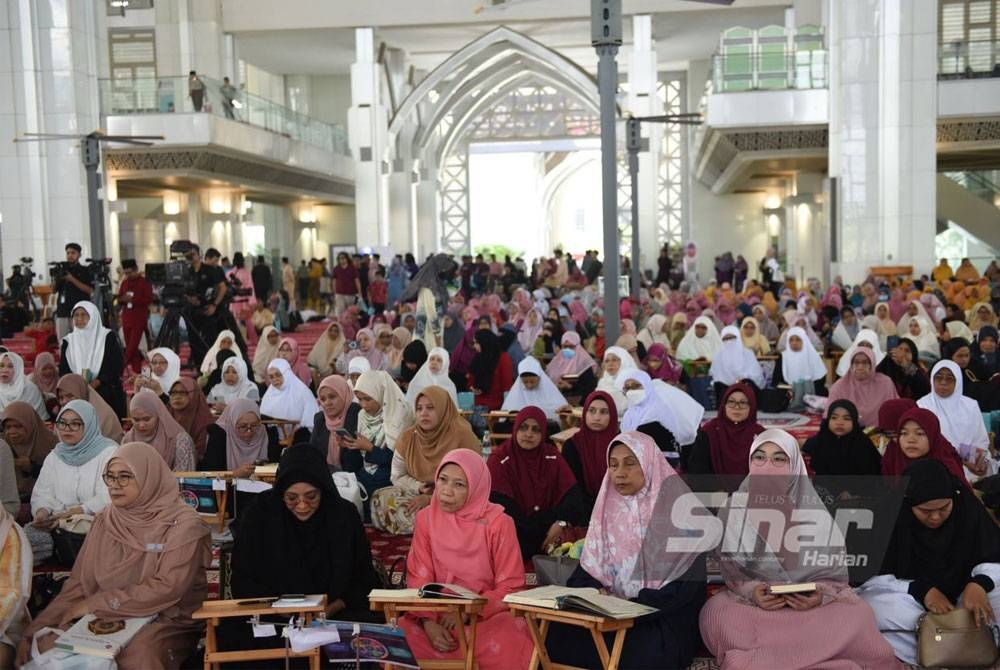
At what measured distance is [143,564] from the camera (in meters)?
3.93

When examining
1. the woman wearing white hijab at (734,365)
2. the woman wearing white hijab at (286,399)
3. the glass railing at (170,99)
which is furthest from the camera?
the glass railing at (170,99)

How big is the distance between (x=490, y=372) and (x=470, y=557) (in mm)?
5273

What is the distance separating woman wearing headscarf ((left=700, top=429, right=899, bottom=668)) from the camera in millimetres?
3668

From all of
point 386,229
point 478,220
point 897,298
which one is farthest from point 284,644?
point 478,220

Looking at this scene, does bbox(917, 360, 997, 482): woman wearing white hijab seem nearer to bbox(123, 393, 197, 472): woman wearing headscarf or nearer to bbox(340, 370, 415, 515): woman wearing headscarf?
bbox(340, 370, 415, 515): woman wearing headscarf

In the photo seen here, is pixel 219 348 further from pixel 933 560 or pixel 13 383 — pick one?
pixel 933 560

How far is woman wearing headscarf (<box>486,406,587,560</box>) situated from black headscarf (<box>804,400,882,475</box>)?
1254 mm

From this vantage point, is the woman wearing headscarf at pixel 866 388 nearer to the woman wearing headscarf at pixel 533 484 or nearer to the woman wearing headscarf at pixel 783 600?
the woman wearing headscarf at pixel 533 484

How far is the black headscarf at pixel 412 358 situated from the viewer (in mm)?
9289

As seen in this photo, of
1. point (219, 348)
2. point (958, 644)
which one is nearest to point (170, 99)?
point (219, 348)

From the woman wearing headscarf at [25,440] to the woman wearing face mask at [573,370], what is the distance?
4176 mm

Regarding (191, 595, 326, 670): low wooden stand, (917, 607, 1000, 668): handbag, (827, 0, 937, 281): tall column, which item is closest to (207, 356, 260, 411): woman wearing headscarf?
(191, 595, 326, 670): low wooden stand

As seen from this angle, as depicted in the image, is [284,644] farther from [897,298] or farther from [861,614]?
[897,298]

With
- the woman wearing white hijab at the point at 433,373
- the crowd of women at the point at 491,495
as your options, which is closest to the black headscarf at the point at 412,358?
the crowd of women at the point at 491,495
